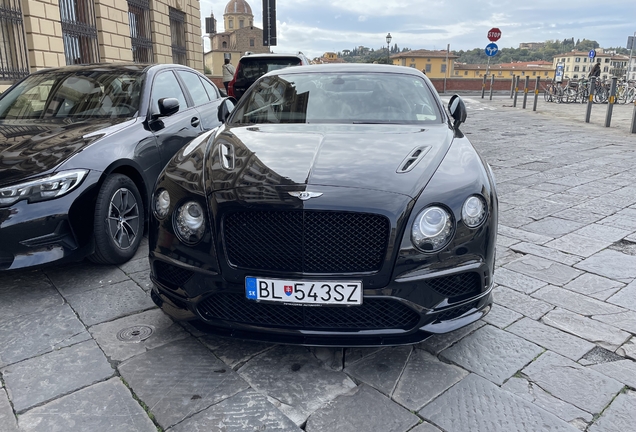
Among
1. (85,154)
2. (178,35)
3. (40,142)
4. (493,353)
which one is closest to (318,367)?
(493,353)

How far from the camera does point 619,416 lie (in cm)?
203

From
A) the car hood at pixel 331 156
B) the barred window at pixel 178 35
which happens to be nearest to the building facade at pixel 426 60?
the barred window at pixel 178 35

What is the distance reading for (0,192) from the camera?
9.71 ft

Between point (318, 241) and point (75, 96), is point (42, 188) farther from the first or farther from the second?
point (318, 241)

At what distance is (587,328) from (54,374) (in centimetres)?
280

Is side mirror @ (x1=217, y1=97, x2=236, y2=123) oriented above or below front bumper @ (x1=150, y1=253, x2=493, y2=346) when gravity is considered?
above

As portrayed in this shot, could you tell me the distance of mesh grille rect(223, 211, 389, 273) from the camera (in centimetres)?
216

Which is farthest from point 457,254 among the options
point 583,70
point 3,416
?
point 583,70

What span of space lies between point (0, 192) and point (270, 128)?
1.67m

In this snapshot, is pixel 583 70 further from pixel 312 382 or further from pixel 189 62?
pixel 312 382

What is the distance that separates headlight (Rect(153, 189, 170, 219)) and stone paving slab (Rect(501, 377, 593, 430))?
1795mm

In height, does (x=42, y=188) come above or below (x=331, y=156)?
below

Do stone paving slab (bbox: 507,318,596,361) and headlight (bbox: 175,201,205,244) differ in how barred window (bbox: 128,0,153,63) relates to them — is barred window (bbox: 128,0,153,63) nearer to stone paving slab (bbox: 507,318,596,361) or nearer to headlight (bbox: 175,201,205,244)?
headlight (bbox: 175,201,205,244)

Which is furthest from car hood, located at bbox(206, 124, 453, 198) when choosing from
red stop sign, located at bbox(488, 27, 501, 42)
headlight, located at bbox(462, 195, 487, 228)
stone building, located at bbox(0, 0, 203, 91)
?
red stop sign, located at bbox(488, 27, 501, 42)
